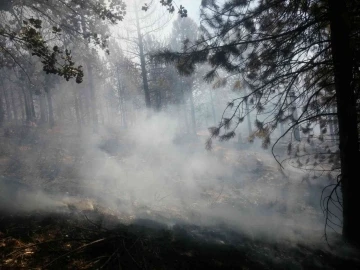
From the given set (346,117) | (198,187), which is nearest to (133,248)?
(346,117)

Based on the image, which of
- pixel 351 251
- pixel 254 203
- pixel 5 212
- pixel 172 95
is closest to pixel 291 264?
pixel 351 251

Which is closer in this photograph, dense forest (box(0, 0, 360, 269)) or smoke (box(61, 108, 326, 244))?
dense forest (box(0, 0, 360, 269))

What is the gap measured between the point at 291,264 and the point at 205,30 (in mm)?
4986

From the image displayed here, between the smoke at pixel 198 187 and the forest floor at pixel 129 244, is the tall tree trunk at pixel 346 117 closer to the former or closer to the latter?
the forest floor at pixel 129 244

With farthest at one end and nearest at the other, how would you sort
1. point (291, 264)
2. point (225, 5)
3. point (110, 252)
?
point (225, 5)
point (291, 264)
point (110, 252)

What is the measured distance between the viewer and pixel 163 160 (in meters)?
14.4

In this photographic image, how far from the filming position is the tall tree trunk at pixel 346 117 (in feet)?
13.8

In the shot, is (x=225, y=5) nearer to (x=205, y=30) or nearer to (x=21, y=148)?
Answer: (x=205, y=30)

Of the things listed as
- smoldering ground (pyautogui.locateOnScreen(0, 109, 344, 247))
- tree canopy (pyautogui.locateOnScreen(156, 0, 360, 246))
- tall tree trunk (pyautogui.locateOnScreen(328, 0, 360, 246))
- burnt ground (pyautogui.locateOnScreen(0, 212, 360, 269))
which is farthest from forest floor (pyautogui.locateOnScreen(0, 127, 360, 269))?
tree canopy (pyautogui.locateOnScreen(156, 0, 360, 246))

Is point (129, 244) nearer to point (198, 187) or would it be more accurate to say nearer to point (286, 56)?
point (286, 56)

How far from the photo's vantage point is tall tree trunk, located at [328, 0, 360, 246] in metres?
4.19

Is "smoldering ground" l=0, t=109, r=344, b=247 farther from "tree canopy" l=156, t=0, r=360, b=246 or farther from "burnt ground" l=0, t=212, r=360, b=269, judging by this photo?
"tree canopy" l=156, t=0, r=360, b=246

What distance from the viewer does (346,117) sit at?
14.4 feet

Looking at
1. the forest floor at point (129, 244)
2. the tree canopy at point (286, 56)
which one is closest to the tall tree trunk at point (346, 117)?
the tree canopy at point (286, 56)
